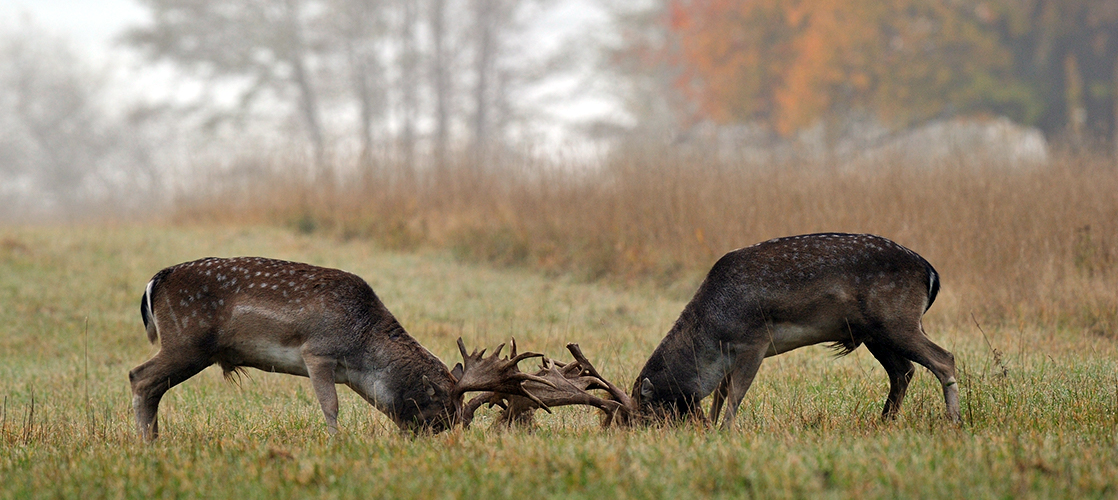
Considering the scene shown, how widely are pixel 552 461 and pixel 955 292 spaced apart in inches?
291

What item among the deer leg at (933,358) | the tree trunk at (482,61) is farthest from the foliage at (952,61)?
the deer leg at (933,358)

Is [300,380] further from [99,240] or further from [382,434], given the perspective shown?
[99,240]

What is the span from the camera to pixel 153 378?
6250mm

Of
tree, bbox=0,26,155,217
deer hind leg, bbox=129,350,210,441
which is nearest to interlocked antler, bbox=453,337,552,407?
deer hind leg, bbox=129,350,210,441

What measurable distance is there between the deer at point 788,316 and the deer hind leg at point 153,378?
2.63m

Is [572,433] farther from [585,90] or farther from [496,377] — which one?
[585,90]

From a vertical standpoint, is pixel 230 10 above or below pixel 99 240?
above

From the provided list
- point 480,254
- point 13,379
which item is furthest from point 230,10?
point 13,379

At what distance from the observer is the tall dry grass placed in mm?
10859

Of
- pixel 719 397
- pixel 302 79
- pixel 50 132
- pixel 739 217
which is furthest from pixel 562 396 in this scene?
pixel 50 132

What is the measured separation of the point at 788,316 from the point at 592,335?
4325 mm

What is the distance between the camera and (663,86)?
38938 mm

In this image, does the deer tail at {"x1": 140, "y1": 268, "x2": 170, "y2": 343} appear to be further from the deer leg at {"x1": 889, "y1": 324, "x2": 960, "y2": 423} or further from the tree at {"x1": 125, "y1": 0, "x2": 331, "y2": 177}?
the tree at {"x1": 125, "y1": 0, "x2": 331, "y2": 177}

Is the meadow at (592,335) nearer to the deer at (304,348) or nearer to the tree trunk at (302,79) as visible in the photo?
the deer at (304,348)
